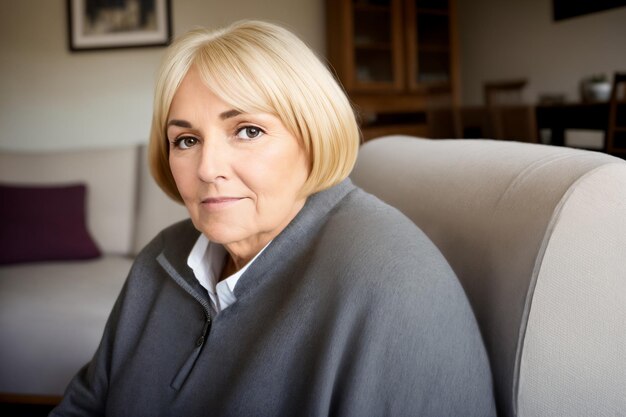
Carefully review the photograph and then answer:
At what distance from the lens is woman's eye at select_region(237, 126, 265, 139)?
0.83 metres

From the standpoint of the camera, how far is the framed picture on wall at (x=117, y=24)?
348 centimetres

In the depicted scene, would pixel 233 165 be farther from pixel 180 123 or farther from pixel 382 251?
pixel 382 251

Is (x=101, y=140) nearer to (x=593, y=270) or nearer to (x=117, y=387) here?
(x=117, y=387)

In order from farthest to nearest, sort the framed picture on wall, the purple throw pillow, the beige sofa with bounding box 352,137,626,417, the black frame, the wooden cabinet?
the black frame < the wooden cabinet < the framed picture on wall < the purple throw pillow < the beige sofa with bounding box 352,137,626,417

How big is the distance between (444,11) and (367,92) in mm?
1055

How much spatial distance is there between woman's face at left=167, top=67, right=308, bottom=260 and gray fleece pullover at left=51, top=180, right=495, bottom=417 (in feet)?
0.16

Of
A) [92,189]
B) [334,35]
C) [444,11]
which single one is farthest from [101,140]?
[444,11]

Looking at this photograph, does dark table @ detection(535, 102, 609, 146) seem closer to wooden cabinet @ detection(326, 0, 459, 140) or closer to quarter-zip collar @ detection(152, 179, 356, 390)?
wooden cabinet @ detection(326, 0, 459, 140)

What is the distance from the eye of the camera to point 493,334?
72 centimetres

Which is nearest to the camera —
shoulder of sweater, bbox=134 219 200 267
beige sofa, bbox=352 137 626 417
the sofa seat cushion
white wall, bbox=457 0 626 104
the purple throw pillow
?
beige sofa, bbox=352 137 626 417

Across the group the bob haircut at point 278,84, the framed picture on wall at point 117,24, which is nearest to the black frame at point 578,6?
the framed picture on wall at point 117,24

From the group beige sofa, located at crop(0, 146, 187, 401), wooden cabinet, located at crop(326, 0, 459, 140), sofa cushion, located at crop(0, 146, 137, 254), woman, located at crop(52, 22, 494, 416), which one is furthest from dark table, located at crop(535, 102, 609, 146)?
woman, located at crop(52, 22, 494, 416)

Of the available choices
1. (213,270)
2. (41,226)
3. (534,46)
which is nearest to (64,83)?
(41,226)

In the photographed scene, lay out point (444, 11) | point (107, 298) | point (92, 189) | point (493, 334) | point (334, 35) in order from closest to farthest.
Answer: point (493, 334), point (107, 298), point (92, 189), point (334, 35), point (444, 11)
